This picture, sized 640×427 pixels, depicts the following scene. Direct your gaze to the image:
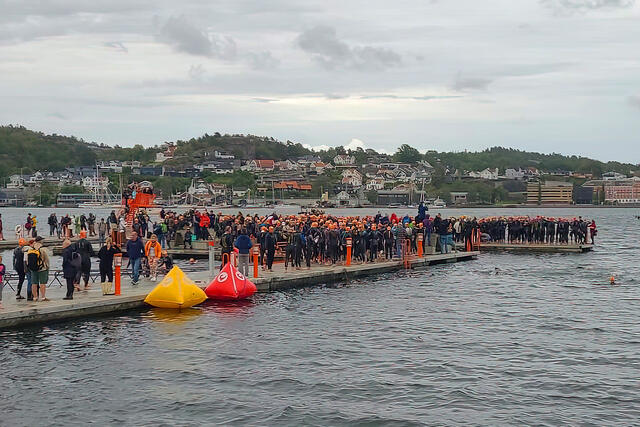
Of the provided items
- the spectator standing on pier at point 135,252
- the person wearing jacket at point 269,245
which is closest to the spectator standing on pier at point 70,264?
the spectator standing on pier at point 135,252

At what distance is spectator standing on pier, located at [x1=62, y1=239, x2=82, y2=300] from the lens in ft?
73.8

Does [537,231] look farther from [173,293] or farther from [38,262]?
[38,262]

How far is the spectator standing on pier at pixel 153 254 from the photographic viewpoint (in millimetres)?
27141

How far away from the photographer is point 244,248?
28109mm

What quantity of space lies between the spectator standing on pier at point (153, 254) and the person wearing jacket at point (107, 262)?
3.05 m

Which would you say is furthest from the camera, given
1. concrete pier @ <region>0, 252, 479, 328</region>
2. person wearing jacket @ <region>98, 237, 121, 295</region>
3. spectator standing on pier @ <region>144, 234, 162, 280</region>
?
spectator standing on pier @ <region>144, 234, 162, 280</region>

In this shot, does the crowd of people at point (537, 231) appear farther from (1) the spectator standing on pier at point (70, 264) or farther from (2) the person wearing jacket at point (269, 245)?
(1) the spectator standing on pier at point (70, 264)

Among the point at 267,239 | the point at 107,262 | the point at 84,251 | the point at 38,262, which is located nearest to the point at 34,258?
the point at 38,262

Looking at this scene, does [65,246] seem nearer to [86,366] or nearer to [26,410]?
[86,366]

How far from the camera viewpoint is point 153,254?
2773cm

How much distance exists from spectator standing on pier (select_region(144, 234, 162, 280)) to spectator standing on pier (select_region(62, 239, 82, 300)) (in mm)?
4357

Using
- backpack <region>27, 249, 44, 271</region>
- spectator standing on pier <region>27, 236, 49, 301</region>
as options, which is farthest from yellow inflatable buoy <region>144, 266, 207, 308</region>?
backpack <region>27, 249, 44, 271</region>

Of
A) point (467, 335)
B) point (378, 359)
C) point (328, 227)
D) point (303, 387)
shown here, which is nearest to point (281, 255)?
point (328, 227)

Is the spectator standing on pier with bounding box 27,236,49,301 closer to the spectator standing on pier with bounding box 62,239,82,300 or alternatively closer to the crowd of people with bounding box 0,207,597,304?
the crowd of people with bounding box 0,207,597,304
